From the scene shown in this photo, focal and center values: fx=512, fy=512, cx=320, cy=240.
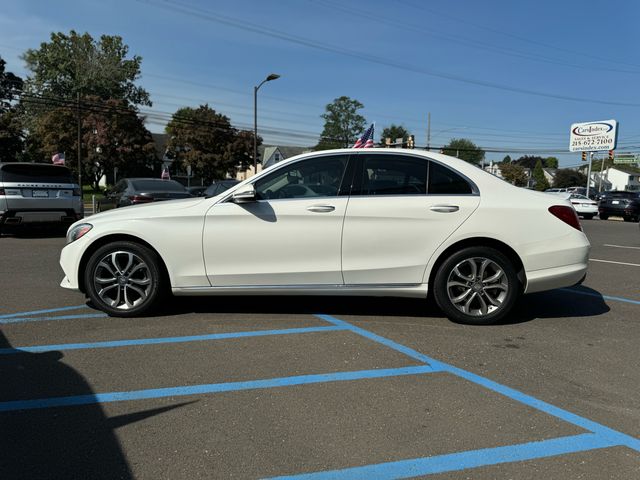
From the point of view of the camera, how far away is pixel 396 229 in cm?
484

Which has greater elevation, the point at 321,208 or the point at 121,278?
the point at 321,208

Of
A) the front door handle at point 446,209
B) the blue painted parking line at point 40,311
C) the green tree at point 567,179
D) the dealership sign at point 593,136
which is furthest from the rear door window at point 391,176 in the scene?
the green tree at point 567,179

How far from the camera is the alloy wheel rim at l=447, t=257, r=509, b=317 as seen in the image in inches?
192

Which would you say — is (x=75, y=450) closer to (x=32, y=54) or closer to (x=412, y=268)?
(x=412, y=268)

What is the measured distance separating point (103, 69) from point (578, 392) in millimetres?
61687

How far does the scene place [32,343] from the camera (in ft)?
14.1

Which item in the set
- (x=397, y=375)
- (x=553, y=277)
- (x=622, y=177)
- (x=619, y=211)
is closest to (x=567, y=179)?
(x=622, y=177)

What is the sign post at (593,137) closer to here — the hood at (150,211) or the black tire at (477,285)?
the black tire at (477,285)

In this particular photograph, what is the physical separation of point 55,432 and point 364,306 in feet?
11.4

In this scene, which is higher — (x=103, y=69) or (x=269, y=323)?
(x=103, y=69)

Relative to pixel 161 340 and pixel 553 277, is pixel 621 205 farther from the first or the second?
pixel 161 340

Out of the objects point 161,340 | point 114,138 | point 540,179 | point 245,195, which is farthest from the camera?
point 540,179

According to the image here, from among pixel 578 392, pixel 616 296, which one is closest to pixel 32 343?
pixel 578 392

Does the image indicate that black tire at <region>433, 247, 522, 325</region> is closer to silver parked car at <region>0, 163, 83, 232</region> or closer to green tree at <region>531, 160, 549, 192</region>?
silver parked car at <region>0, 163, 83, 232</region>
